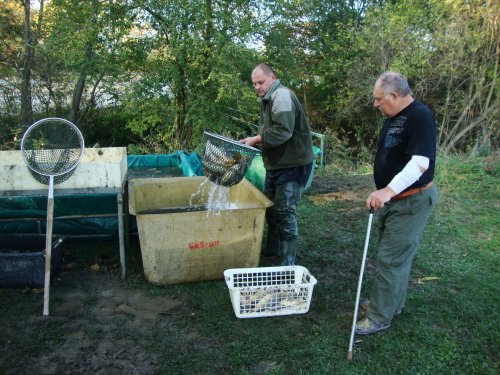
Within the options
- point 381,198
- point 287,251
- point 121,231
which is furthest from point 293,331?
point 121,231

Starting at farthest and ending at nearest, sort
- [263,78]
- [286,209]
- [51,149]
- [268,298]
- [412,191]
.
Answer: [286,209] < [263,78] < [51,149] < [268,298] < [412,191]

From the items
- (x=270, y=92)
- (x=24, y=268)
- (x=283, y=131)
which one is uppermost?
(x=270, y=92)

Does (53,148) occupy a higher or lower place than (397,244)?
higher

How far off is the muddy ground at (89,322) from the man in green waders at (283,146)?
1.01 m

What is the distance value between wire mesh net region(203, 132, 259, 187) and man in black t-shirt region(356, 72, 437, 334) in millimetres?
984

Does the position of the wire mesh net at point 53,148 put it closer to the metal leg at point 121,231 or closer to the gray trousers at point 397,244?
the metal leg at point 121,231

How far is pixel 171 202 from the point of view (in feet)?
13.9

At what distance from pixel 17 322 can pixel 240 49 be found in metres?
5.95

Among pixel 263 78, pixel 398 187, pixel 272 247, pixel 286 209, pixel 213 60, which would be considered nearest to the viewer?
pixel 398 187

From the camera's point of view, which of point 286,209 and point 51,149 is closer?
point 51,149

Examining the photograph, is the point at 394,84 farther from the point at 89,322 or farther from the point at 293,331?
the point at 89,322

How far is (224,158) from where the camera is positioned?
3.27 meters

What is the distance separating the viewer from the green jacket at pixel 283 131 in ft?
10.6

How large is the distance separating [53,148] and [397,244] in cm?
248
